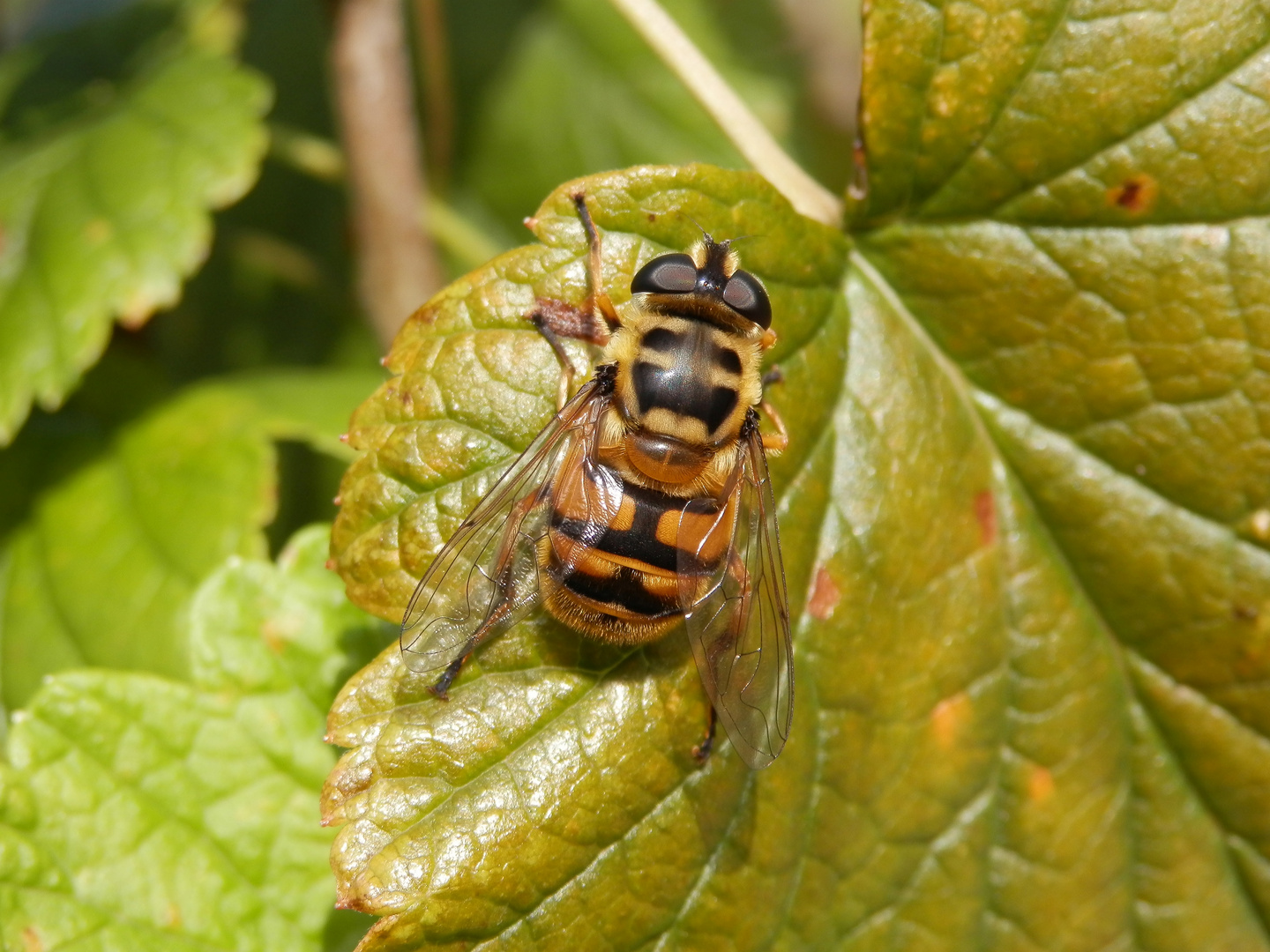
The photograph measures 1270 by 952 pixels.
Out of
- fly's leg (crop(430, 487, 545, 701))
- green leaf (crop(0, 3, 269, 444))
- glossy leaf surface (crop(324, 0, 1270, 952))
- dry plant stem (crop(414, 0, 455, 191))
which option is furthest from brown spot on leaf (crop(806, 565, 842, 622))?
dry plant stem (crop(414, 0, 455, 191))

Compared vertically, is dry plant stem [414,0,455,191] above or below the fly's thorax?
above

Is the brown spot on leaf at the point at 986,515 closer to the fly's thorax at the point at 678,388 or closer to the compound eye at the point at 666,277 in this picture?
the fly's thorax at the point at 678,388

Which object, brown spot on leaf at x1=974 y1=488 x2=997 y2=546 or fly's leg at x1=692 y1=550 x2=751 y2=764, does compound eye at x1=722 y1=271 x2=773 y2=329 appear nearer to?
fly's leg at x1=692 y1=550 x2=751 y2=764

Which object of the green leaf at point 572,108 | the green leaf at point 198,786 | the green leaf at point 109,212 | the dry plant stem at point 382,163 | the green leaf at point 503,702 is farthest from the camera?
the green leaf at point 572,108

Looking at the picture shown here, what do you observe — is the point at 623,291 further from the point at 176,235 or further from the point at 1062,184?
the point at 176,235

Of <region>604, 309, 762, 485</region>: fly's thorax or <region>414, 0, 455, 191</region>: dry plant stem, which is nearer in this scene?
<region>604, 309, 762, 485</region>: fly's thorax

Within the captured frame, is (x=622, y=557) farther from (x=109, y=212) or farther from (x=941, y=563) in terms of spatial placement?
(x=109, y=212)

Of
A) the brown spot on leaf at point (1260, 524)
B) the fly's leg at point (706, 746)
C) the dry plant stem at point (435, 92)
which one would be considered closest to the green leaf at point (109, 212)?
the dry plant stem at point (435, 92)
